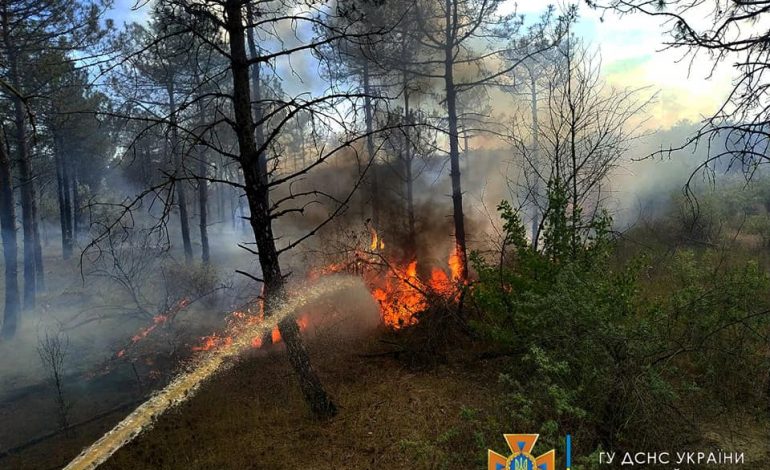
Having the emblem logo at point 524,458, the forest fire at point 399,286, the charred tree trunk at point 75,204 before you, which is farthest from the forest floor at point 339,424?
the charred tree trunk at point 75,204

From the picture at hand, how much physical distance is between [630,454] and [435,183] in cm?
2035

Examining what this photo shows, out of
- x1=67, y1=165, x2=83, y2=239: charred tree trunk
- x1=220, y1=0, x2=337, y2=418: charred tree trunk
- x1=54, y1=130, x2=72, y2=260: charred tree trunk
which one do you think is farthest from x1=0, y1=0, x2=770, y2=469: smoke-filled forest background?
x1=67, y1=165, x2=83, y2=239: charred tree trunk

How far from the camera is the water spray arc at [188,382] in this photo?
22.3 feet

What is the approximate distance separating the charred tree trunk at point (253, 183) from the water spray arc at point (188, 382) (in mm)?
284

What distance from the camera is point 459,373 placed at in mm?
7762

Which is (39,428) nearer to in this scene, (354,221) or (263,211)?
(263,211)

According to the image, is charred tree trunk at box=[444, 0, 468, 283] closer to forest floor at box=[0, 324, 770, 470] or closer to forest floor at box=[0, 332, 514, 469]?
forest floor at box=[0, 324, 770, 470]

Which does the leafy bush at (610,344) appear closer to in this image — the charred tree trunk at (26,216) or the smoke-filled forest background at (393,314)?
the smoke-filled forest background at (393,314)

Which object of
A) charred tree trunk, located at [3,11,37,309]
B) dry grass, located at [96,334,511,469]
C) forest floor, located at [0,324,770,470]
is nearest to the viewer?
forest floor, located at [0,324,770,470]

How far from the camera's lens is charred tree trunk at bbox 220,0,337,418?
593cm

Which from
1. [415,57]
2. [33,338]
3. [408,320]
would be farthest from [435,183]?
[33,338]

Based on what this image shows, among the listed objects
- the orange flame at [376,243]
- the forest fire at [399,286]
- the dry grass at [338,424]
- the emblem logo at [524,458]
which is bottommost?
the dry grass at [338,424]

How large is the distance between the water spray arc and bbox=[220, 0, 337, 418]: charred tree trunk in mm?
284

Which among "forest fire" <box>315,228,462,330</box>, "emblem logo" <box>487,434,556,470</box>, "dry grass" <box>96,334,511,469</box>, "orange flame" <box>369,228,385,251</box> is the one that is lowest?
"dry grass" <box>96,334,511,469</box>
